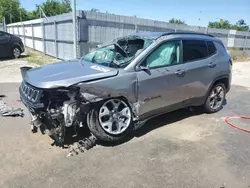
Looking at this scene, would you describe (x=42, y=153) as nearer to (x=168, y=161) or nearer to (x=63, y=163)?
(x=63, y=163)

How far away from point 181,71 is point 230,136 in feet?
4.95

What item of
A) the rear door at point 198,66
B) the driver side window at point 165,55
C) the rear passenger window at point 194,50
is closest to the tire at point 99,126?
the driver side window at point 165,55

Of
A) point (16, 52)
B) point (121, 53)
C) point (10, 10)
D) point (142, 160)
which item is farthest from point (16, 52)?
point (10, 10)

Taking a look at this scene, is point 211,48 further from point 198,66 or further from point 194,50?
point 198,66

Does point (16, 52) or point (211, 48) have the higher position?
point (211, 48)

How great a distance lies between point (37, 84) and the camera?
355cm

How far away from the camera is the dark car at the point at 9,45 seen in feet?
42.8

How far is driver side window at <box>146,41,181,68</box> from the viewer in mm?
4262

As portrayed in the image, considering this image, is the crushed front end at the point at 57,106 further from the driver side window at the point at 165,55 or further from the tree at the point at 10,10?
the tree at the point at 10,10

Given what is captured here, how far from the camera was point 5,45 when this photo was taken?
13125 mm

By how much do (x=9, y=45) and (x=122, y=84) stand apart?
11558mm

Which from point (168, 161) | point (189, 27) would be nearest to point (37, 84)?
point (168, 161)

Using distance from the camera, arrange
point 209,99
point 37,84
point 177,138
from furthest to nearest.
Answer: point 209,99, point 177,138, point 37,84

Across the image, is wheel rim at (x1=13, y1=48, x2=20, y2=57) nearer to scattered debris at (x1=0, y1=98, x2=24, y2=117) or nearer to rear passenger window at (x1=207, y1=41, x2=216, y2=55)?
scattered debris at (x1=0, y1=98, x2=24, y2=117)
